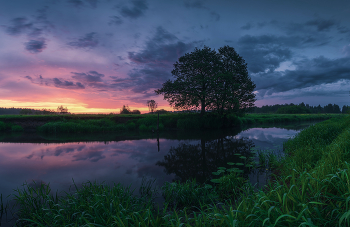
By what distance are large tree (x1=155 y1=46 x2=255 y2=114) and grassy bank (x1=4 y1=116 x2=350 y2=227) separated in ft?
55.4

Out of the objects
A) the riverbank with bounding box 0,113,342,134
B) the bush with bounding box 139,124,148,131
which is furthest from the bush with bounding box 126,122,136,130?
the bush with bounding box 139,124,148,131

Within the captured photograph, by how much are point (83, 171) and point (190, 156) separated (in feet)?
19.6

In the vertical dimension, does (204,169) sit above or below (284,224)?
below

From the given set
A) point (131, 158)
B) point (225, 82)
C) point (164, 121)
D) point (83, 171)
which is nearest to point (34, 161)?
point (83, 171)

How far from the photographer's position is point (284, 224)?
2.12 meters

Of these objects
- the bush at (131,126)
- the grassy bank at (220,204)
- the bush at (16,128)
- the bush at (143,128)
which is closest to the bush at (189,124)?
the bush at (143,128)

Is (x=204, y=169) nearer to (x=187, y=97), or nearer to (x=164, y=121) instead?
(x=187, y=97)

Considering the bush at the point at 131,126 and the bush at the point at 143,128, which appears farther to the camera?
the bush at the point at 131,126

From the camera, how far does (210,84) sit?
2244cm

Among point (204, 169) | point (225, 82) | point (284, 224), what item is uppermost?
point (225, 82)

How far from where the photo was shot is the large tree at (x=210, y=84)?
22.5 m

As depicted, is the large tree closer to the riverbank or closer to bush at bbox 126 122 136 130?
the riverbank

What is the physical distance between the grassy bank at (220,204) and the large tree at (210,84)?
665 inches

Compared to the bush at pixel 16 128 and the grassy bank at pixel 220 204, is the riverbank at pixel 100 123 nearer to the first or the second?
the bush at pixel 16 128
